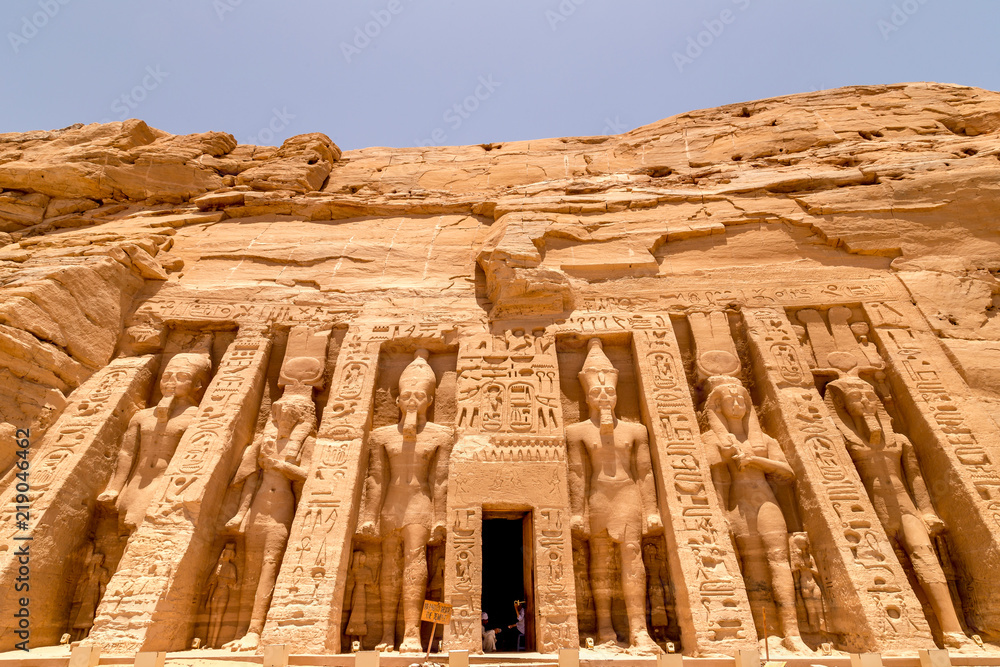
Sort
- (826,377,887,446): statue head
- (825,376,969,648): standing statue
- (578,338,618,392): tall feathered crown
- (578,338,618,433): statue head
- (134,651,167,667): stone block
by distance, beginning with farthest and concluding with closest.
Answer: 1. (578,338,618,392): tall feathered crown
2. (578,338,618,433): statue head
3. (826,377,887,446): statue head
4. (825,376,969,648): standing statue
5. (134,651,167,667): stone block

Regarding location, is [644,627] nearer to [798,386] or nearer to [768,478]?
[768,478]

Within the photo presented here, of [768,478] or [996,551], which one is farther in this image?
[768,478]

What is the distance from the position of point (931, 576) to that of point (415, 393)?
19.0 feet

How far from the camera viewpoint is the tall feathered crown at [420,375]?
7.94 metres

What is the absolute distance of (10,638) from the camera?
19.8 ft

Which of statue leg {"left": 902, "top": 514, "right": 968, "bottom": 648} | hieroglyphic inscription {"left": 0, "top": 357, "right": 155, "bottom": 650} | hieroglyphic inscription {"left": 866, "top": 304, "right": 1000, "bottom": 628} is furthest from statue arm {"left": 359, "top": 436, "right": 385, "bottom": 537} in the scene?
hieroglyphic inscription {"left": 866, "top": 304, "right": 1000, "bottom": 628}

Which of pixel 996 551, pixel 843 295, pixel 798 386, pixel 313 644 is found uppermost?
pixel 843 295

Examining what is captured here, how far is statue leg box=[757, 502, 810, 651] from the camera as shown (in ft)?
20.2

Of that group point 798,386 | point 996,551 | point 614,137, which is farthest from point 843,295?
point 614,137

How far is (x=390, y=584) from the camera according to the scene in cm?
679

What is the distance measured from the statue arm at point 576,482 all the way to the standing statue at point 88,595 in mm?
5151

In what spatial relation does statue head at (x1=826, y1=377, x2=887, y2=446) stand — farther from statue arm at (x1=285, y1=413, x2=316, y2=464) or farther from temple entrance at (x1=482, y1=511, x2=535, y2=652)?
statue arm at (x1=285, y1=413, x2=316, y2=464)

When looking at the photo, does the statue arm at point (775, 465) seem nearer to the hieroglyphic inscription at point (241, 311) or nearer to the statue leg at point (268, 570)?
the statue leg at point (268, 570)

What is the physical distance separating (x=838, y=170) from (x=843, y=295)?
2772mm
